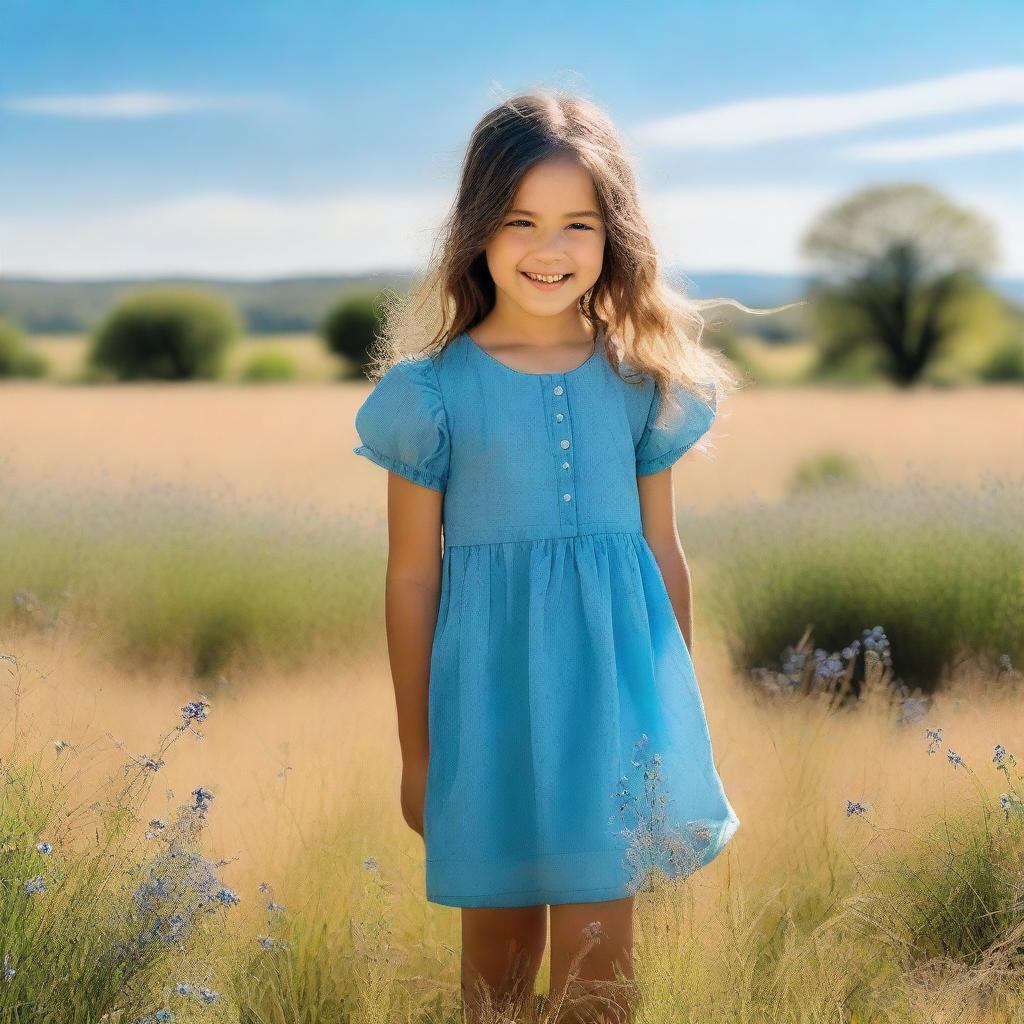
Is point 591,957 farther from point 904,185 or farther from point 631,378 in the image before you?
point 904,185

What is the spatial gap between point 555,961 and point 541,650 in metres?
0.49

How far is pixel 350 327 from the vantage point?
31375 mm

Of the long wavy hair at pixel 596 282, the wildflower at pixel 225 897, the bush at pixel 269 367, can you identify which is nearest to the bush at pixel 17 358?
the bush at pixel 269 367

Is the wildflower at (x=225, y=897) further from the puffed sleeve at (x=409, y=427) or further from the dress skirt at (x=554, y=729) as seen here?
the puffed sleeve at (x=409, y=427)

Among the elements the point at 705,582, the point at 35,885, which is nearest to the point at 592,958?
the point at 35,885

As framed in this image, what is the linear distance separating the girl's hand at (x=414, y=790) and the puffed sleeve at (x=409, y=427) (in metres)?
0.46

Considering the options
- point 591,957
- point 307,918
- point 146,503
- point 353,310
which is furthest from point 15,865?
point 353,310

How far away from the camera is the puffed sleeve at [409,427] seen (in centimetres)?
232

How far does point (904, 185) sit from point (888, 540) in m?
21.9

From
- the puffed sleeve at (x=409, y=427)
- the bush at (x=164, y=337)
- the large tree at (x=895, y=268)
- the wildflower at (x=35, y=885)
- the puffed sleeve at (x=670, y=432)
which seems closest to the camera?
the wildflower at (x=35, y=885)

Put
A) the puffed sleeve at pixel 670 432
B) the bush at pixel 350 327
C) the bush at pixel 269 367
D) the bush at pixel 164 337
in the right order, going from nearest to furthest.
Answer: the puffed sleeve at pixel 670 432 < the bush at pixel 164 337 < the bush at pixel 269 367 < the bush at pixel 350 327

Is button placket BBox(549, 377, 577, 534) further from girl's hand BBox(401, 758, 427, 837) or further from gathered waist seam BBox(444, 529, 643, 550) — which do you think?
girl's hand BBox(401, 758, 427, 837)

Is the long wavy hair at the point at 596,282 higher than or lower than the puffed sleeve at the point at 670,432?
higher

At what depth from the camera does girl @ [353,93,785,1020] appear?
2.25 meters
